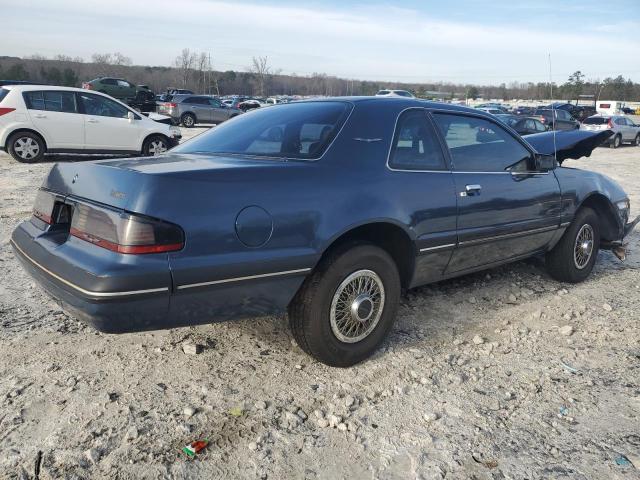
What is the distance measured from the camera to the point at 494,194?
3.87 m

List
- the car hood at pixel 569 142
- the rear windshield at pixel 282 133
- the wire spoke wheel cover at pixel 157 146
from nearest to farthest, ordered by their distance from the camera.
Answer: the rear windshield at pixel 282 133, the car hood at pixel 569 142, the wire spoke wheel cover at pixel 157 146

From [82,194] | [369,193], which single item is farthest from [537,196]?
[82,194]

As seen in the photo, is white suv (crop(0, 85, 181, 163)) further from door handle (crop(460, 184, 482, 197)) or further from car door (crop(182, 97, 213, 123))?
car door (crop(182, 97, 213, 123))

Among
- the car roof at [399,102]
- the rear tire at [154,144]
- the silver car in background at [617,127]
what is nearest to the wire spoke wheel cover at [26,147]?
the rear tire at [154,144]

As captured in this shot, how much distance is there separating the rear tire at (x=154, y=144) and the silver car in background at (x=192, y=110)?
13.3 m

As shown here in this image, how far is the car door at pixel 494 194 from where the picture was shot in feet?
12.1

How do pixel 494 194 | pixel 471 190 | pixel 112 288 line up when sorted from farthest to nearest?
pixel 494 194 → pixel 471 190 → pixel 112 288

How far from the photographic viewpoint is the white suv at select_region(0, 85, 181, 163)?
10602mm

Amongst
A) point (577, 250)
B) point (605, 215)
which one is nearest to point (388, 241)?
point (577, 250)

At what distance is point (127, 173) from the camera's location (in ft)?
8.20

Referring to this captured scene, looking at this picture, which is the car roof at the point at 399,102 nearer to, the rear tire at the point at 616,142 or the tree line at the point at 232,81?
the rear tire at the point at 616,142

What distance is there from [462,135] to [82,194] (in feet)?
8.48

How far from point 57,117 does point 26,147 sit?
863mm

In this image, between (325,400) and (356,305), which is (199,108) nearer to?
(356,305)
